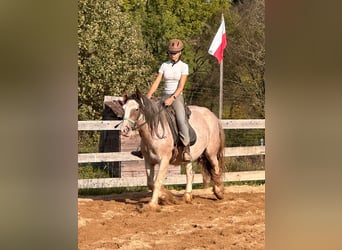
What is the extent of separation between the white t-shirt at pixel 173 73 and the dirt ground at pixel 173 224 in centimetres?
82

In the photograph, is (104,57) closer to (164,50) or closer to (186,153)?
(164,50)

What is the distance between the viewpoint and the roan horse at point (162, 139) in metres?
3.25

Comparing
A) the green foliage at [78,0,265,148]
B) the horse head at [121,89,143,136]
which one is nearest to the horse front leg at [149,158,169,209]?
the horse head at [121,89,143,136]

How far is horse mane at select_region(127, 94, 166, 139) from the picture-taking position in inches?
128

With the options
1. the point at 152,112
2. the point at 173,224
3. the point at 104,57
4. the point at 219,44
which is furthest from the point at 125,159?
the point at 104,57

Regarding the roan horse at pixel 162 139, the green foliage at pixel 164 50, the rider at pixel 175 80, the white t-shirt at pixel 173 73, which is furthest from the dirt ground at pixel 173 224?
the green foliage at pixel 164 50

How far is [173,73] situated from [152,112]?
0.29m

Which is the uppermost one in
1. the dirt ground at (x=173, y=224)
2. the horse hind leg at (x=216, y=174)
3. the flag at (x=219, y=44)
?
the flag at (x=219, y=44)

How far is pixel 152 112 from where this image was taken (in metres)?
3.32

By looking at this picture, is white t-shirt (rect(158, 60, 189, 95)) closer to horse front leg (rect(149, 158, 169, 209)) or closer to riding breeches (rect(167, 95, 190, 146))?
riding breeches (rect(167, 95, 190, 146))

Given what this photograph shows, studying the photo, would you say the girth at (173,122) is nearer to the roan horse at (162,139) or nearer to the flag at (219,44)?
the roan horse at (162,139)
